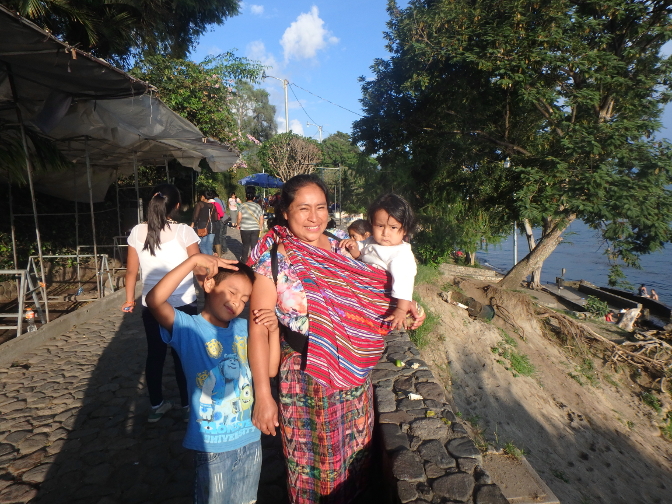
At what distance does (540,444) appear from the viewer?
20.7 ft

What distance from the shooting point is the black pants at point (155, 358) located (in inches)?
114

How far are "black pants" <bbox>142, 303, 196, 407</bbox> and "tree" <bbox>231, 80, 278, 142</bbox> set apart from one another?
143 ft

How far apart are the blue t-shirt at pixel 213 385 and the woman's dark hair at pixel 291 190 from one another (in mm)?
633

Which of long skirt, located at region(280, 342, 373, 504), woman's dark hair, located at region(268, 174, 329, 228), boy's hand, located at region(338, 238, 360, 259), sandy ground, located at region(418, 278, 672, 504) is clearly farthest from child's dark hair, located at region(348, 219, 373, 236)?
sandy ground, located at region(418, 278, 672, 504)

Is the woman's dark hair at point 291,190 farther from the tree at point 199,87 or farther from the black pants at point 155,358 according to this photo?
the tree at point 199,87

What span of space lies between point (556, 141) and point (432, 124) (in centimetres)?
372

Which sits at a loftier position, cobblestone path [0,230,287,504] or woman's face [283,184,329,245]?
woman's face [283,184,329,245]

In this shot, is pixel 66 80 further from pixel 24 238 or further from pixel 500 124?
pixel 500 124

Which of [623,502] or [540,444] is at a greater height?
[540,444]

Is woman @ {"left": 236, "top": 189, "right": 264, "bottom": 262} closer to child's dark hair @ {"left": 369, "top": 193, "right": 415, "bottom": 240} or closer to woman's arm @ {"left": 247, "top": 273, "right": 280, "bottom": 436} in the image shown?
child's dark hair @ {"left": 369, "top": 193, "right": 415, "bottom": 240}

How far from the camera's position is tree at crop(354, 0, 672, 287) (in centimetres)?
774

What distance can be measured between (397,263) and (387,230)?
246mm

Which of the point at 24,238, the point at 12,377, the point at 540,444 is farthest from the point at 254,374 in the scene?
the point at 24,238

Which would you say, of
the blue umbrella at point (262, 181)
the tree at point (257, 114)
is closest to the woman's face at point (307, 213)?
the blue umbrella at point (262, 181)
